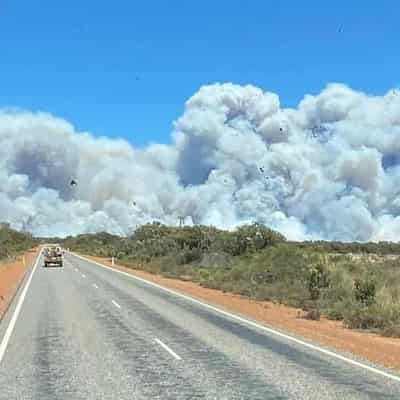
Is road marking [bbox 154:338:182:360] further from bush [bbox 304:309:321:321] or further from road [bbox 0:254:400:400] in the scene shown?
bush [bbox 304:309:321:321]

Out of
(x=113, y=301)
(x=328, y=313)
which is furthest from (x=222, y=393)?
(x=113, y=301)

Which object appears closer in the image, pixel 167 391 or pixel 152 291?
pixel 167 391

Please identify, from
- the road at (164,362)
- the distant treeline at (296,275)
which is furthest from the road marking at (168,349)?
the distant treeline at (296,275)

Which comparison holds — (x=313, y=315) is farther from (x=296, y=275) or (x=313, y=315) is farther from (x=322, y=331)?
(x=296, y=275)

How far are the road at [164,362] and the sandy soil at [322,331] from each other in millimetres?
864

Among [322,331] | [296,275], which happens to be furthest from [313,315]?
[296,275]

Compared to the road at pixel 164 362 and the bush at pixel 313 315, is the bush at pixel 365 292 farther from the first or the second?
the road at pixel 164 362

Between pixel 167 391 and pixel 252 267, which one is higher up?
pixel 252 267

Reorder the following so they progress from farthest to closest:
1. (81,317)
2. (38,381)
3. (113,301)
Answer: (113,301) → (81,317) → (38,381)

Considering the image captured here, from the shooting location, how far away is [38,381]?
957 cm

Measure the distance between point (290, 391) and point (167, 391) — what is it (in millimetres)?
1632

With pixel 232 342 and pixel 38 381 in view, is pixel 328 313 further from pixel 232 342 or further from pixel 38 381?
pixel 38 381

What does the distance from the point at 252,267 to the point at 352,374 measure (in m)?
25.1

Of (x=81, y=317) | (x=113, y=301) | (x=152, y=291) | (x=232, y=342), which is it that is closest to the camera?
(x=232, y=342)
